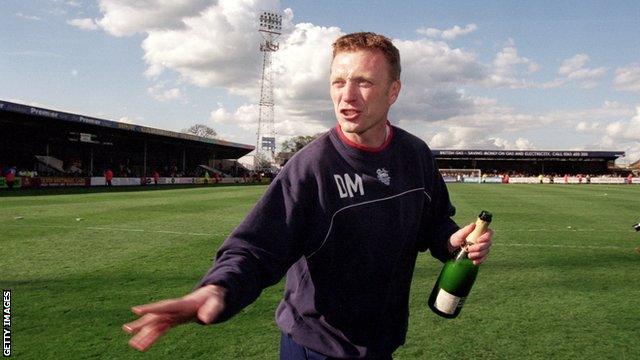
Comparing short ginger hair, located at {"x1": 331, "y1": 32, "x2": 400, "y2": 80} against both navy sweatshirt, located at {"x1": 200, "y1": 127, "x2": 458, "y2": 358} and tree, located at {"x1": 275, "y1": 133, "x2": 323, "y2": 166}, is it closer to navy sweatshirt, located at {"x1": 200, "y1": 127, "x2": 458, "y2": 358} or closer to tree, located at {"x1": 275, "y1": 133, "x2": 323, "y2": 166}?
navy sweatshirt, located at {"x1": 200, "y1": 127, "x2": 458, "y2": 358}

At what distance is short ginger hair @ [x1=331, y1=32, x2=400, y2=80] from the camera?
2.11 meters

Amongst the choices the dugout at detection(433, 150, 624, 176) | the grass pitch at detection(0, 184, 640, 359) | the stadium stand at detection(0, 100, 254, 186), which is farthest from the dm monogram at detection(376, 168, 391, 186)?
the dugout at detection(433, 150, 624, 176)

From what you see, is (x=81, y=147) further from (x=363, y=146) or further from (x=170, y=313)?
(x=170, y=313)

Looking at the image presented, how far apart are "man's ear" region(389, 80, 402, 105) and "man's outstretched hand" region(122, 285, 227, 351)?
47.8 inches

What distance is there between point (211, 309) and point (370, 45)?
1310 mm

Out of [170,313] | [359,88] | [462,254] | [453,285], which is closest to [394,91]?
[359,88]

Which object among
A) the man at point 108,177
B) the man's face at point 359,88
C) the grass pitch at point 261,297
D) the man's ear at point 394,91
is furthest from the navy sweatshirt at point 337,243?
the man at point 108,177

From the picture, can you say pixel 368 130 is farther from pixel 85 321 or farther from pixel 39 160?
pixel 39 160

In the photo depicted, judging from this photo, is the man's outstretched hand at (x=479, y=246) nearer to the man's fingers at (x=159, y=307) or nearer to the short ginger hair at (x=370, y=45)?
the short ginger hair at (x=370, y=45)

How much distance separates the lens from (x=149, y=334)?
140 centimetres

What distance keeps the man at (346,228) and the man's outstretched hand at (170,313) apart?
311 mm

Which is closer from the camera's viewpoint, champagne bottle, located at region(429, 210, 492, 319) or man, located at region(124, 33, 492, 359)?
man, located at region(124, 33, 492, 359)

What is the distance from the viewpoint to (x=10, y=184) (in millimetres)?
28781

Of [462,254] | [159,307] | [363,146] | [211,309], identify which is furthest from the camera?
[462,254]
